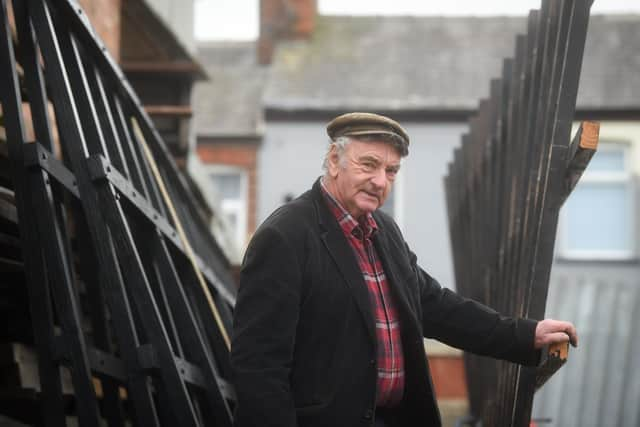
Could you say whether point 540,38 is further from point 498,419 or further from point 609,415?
point 609,415

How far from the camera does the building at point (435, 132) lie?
41.4 ft

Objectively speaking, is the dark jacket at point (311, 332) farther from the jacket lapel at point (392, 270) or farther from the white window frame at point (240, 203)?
the white window frame at point (240, 203)

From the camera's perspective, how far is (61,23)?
12.5ft

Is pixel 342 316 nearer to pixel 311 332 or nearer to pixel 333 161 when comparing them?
pixel 311 332

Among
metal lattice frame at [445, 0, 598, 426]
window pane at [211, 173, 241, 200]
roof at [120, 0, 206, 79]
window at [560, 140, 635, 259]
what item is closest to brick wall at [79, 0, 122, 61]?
roof at [120, 0, 206, 79]

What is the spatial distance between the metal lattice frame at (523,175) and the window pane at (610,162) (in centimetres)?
839

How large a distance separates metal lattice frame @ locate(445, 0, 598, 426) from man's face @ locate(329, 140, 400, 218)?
0.63 metres

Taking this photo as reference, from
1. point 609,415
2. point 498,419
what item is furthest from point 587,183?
point 498,419

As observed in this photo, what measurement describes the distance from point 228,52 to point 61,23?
13202 millimetres

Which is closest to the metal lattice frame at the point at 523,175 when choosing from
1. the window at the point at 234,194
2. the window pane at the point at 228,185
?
the window at the point at 234,194

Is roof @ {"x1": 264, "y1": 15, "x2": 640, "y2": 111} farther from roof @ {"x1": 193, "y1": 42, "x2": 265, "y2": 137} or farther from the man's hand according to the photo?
the man's hand

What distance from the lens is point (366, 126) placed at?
3006mm

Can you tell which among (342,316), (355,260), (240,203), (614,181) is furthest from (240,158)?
(342,316)

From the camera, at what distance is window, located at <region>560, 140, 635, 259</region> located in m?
13.6
